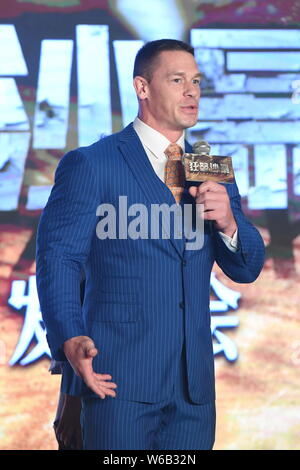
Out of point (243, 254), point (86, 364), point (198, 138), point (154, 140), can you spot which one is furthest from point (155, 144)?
point (198, 138)

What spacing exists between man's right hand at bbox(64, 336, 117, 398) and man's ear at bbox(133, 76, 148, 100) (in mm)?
686

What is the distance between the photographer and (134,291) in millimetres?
1716

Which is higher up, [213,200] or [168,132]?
[168,132]

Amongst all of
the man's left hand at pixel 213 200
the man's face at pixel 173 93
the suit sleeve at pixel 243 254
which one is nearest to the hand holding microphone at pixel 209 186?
the man's left hand at pixel 213 200

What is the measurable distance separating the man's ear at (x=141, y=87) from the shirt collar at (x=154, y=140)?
8cm

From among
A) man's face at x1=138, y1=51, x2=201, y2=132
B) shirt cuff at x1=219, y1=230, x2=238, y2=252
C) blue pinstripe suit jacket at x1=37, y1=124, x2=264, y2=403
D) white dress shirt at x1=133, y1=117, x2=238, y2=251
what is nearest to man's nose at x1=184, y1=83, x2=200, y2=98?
man's face at x1=138, y1=51, x2=201, y2=132

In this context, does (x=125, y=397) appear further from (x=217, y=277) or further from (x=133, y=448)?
(x=217, y=277)

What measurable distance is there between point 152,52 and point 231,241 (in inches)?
21.7

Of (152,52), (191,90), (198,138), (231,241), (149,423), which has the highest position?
(198,138)

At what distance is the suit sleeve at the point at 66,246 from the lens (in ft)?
5.36

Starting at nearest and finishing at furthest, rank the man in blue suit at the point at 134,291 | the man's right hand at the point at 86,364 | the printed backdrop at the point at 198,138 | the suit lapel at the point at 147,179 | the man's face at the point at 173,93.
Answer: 1. the man's right hand at the point at 86,364
2. the man in blue suit at the point at 134,291
3. the suit lapel at the point at 147,179
4. the man's face at the point at 173,93
5. the printed backdrop at the point at 198,138

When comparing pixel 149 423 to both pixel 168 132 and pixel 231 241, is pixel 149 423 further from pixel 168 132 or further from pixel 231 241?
pixel 168 132
